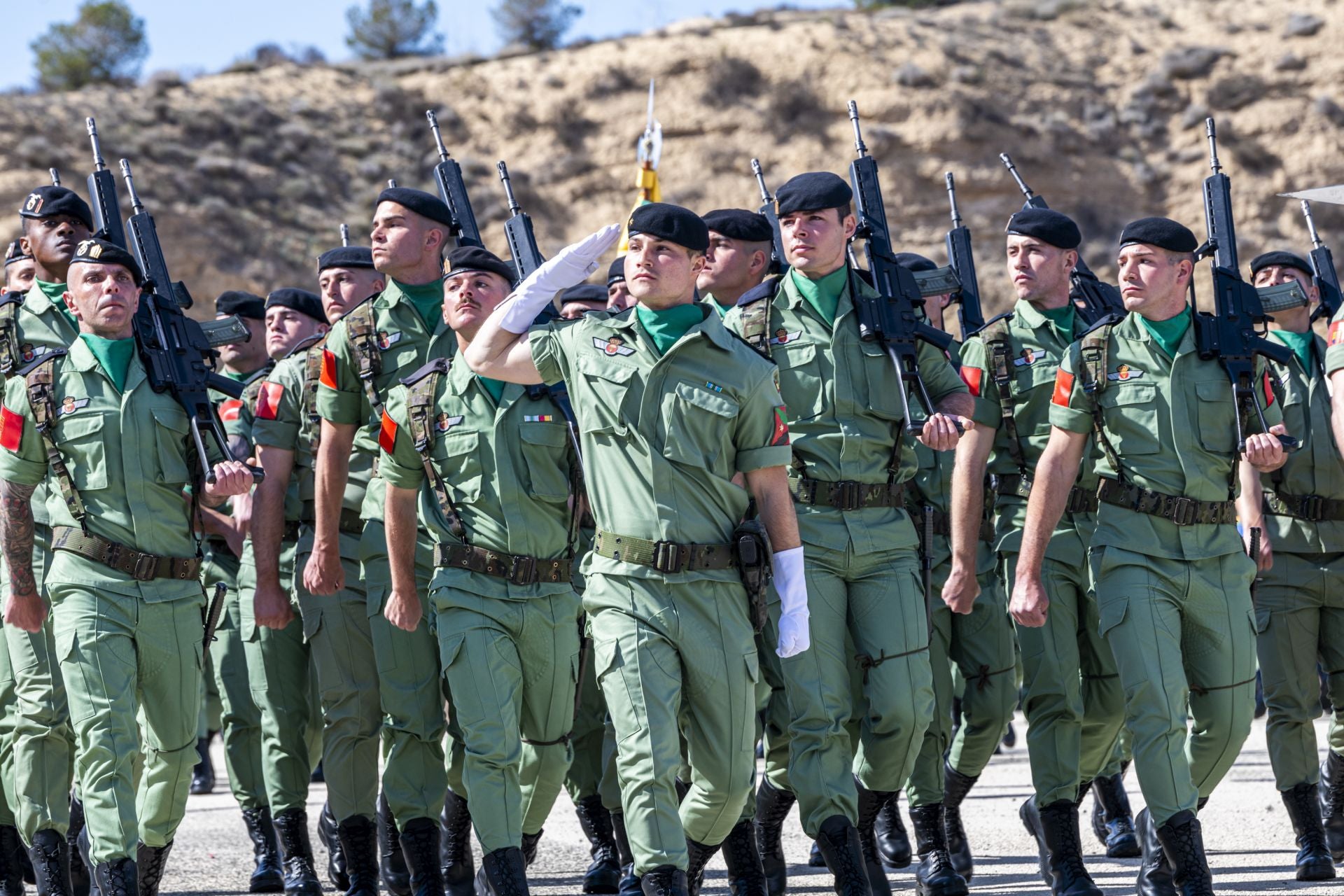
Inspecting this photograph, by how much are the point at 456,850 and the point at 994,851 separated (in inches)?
111

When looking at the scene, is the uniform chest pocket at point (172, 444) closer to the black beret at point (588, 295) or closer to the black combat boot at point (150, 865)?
the black combat boot at point (150, 865)

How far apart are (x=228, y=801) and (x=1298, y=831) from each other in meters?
6.60

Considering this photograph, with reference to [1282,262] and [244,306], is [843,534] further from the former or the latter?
[244,306]

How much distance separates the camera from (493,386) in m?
6.48

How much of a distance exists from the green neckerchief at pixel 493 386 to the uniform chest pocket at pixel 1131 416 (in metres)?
2.22

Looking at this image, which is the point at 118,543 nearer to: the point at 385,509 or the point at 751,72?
the point at 385,509

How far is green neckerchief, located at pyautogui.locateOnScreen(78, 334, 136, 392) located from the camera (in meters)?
6.38

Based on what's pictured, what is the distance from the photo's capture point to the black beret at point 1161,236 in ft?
21.3

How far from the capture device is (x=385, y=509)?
21.2 ft

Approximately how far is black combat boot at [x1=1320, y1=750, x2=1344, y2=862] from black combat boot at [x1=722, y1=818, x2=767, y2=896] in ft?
9.26

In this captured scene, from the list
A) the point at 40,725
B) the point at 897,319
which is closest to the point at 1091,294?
the point at 897,319

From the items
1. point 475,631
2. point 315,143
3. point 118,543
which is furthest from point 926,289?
point 315,143

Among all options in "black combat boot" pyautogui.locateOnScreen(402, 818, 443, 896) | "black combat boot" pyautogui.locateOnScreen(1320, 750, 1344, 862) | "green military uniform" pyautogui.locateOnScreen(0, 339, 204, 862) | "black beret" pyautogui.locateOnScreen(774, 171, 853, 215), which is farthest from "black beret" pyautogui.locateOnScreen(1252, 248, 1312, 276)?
"green military uniform" pyautogui.locateOnScreen(0, 339, 204, 862)

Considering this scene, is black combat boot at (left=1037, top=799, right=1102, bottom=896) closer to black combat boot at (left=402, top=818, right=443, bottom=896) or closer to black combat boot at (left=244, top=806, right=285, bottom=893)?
black combat boot at (left=402, top=818, right=443, bottom=896)
